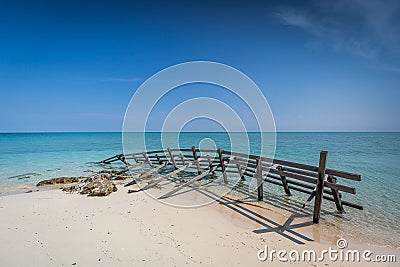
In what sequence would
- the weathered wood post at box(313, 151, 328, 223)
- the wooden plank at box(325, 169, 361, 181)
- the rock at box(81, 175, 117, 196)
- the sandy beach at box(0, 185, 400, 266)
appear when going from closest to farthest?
the sandy beach at box(0, 185, 400, 266), the wooden plank at box(325, 169, 361, 181), the weathered wood post at box(313, 151, 328, 223), the rock at box(81, 175, 117, 196)

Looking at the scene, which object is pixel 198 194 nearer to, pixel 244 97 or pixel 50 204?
pixel 244 97

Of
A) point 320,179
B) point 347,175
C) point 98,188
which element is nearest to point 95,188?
point 98,188

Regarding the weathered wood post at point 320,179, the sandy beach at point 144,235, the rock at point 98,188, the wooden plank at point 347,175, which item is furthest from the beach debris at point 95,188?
the wooden plank at point 347,175

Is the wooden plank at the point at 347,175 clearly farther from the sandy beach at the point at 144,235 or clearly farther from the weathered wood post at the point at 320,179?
the sandy beach at the point at 144,235

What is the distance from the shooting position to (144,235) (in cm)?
554

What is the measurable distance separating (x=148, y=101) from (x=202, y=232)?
6.25 m

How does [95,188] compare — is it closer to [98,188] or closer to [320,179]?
[98,188]

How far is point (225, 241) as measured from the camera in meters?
5.30

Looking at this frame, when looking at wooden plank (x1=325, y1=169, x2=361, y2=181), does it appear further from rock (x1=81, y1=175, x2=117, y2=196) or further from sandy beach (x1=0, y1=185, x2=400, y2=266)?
rock (x1=81, y1=175, x2=117, y2=196)

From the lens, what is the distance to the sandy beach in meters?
4.54

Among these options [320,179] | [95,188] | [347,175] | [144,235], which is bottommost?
[144,235]

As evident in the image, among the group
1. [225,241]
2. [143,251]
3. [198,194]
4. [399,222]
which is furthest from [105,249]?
[399,222]

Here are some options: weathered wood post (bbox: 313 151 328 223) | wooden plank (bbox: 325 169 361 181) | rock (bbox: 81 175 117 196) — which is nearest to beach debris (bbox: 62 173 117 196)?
rock (bbox: 81 175 117 196)

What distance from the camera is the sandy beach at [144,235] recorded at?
454cm
